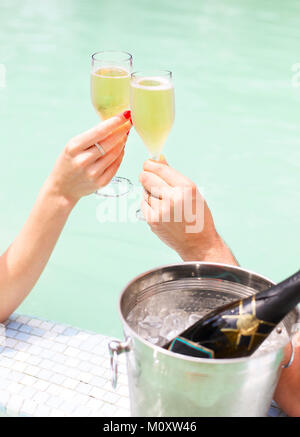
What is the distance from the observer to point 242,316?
0.90 m

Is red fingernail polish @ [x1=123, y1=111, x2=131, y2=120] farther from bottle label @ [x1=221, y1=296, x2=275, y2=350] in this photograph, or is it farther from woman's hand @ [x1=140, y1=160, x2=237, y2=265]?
bottle label @ [x1=221, y1=296, x2=275, y2=350]

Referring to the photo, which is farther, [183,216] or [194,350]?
[183,216]

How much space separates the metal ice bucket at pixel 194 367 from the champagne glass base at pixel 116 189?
0.95 metres

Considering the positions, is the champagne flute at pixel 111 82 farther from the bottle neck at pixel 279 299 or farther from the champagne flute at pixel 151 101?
the bottle neck at pixel 279 299

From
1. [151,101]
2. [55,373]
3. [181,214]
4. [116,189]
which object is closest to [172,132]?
[116,189]

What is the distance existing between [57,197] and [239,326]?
0.65 metres

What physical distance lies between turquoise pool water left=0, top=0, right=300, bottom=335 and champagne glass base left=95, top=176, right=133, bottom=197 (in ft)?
1.99

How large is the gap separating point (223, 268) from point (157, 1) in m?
7.04

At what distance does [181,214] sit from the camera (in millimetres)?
1384

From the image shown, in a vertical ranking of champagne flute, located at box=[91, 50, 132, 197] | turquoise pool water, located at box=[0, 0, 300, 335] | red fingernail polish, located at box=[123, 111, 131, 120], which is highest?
champagne flute, located at box=[91, 50, 132, 197]

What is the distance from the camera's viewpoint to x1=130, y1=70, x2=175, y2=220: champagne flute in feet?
4.87
